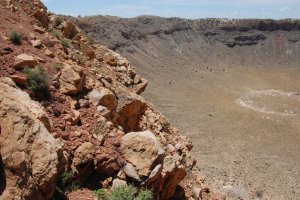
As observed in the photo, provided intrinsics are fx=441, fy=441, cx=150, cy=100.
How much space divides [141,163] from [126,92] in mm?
3291

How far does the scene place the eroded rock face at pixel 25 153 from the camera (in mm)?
6250

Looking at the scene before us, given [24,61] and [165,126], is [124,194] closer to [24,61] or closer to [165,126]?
[24,61]

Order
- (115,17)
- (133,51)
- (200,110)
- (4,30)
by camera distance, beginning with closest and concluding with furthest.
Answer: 1. (4,30)
2. (200,110)
3. (133,51)
4. (115,17)

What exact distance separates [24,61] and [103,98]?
199 cm

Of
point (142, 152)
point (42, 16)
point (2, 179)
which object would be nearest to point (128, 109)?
point (142, 152)

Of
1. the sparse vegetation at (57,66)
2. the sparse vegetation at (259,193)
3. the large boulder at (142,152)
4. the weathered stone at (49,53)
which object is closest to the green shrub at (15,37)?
the weathered stone at (49,53)

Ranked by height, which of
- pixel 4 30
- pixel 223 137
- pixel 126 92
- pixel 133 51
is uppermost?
pixel 4 30

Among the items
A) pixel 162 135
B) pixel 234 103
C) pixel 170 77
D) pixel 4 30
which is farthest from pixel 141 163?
pixel 170 77

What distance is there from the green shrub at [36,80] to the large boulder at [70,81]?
0.61 m

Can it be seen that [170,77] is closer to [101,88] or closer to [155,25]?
[155,25]

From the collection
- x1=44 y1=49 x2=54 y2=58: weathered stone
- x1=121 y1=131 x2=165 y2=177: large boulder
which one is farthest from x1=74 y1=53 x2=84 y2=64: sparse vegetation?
x1=121 y1=131 x2=165 y2=177: large boulder

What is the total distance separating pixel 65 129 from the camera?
8.82 m

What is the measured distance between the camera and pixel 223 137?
1741 inches

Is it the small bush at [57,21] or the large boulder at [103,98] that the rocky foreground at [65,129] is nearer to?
the large boulder at [103,98]
